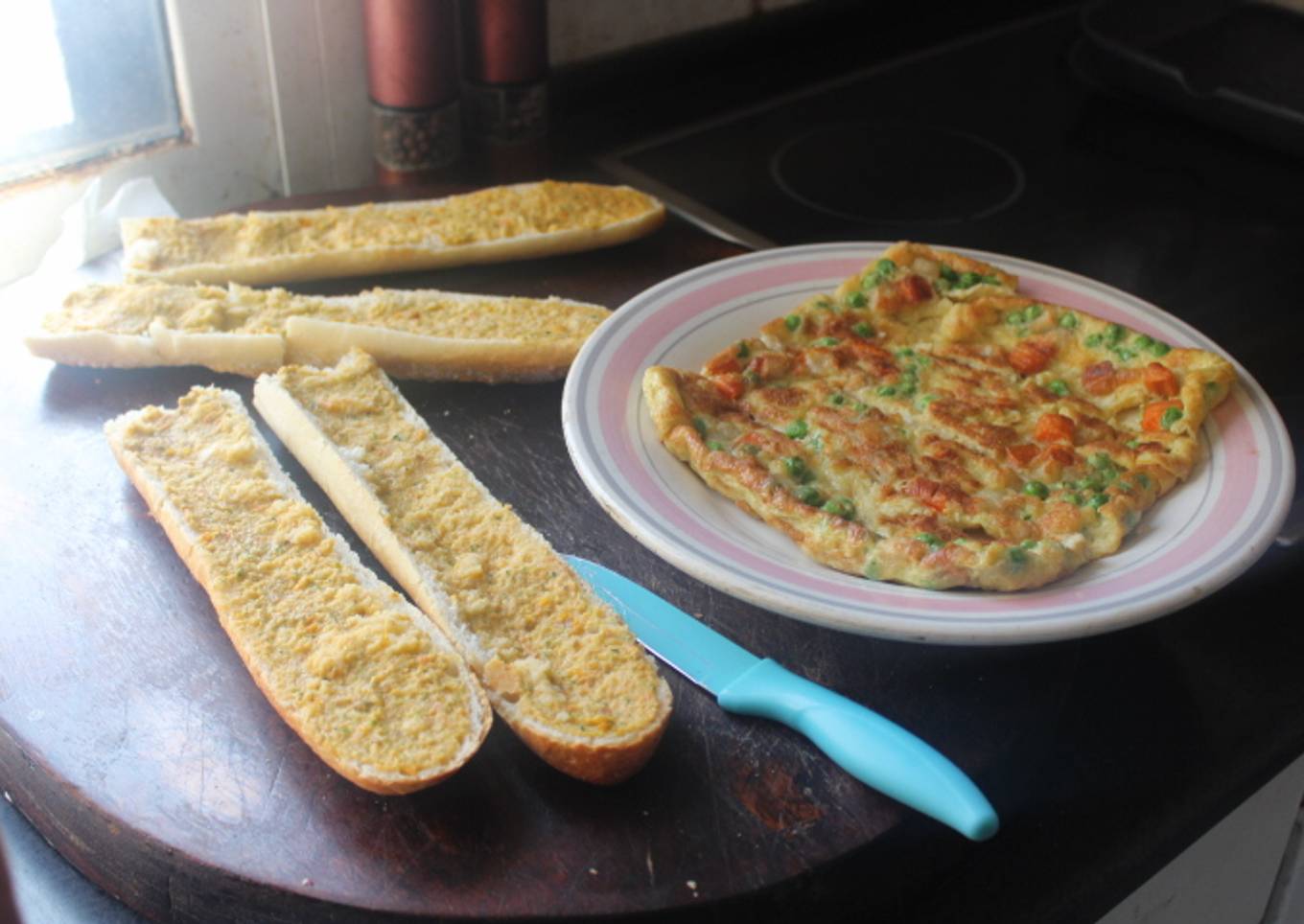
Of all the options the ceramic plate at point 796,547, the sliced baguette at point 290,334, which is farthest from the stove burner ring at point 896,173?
the sliced baguette at point 290,334

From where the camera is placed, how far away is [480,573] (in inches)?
66.8

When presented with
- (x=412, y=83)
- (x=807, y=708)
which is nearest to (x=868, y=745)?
(x=807, y=708)

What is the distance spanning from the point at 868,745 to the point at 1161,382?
2.53ft

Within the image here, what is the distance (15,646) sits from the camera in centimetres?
164

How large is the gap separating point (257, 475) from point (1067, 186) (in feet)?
7.20

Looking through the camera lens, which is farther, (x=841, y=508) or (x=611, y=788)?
(x=841, y=508)

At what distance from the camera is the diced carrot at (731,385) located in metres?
1.88

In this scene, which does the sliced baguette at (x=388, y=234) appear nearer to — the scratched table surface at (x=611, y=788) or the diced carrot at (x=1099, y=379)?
the scratched table surface at (x=611, y=788)

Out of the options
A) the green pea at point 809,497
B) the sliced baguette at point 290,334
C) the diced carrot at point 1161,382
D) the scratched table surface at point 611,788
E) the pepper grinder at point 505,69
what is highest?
the pepper grinder at point 505,69

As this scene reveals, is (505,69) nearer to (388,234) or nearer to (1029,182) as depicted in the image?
(388,234)

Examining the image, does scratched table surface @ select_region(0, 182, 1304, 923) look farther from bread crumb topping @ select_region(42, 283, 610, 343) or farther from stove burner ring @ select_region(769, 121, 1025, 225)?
stove burner ring @ select_region(769, 121, 1025, 225)

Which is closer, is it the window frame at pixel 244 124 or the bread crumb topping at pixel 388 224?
the bread crumb topping at pixel 388 224

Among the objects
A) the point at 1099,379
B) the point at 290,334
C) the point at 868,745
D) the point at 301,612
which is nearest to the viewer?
the point at 868,745

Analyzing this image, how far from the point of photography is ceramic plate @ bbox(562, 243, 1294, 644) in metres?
1.48
